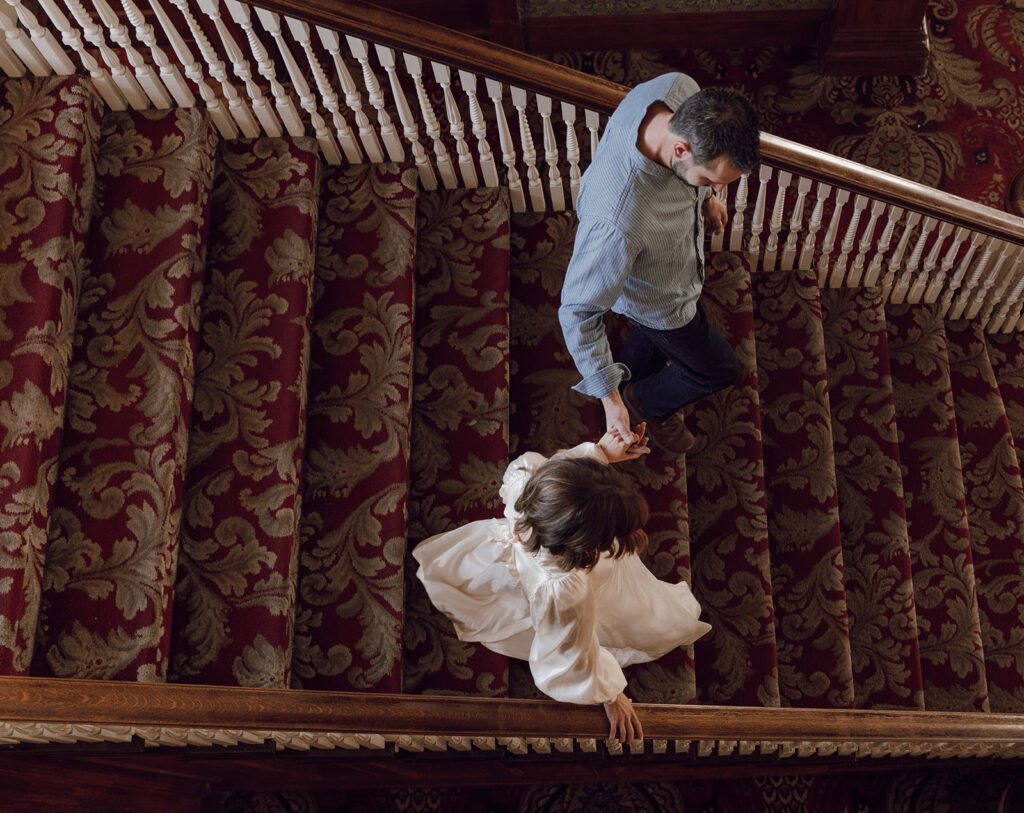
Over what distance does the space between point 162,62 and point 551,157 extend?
1146 millimetres

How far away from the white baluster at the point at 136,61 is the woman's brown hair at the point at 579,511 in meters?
1.55

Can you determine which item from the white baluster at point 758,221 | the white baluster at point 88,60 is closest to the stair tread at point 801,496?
the white baluster at point 758,221

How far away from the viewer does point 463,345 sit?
2834mm

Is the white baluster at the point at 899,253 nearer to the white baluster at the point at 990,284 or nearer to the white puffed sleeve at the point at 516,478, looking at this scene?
the white baluster at the point at 990,284

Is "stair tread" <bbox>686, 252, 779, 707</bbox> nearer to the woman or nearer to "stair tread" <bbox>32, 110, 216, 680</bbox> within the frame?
the woman

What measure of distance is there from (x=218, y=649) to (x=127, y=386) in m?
0.71

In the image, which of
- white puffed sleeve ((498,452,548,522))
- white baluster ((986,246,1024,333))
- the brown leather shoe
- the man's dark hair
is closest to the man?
the man's dark hair

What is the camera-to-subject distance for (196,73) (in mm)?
2477

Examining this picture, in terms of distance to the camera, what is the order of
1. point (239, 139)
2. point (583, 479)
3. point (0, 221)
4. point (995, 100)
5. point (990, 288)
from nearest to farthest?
point (583, 479)
point (0, 221)
point (239, 139)
point (990, 288)
point (995, 100)

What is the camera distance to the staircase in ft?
7.27

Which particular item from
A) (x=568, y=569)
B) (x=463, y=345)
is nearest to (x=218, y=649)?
(x=568, y=569)

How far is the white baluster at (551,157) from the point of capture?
8.45 ft

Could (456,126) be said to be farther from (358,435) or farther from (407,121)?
(358,435)

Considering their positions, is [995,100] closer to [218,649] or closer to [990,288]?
[990,288]
